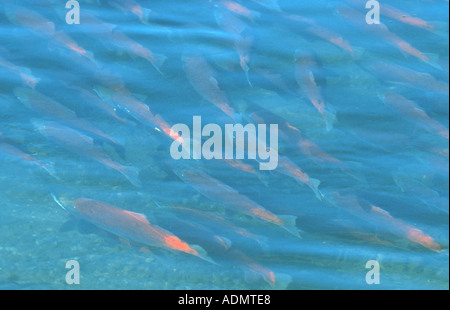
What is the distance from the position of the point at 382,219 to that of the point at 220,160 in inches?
49.2

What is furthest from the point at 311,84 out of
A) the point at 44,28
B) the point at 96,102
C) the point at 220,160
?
the point at 44,28

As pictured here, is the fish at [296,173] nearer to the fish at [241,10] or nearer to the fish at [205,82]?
the fish at [205,82]

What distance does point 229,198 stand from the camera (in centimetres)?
452

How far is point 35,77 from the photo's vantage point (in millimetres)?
5609

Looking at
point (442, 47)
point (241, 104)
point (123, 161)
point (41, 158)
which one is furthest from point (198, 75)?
point (442, 47)

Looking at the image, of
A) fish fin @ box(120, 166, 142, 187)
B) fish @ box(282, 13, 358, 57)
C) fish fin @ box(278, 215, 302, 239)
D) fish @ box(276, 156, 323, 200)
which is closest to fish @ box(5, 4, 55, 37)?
fish fin @ box(120, 166, 142, 187)

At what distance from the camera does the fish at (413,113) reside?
16.3 feet

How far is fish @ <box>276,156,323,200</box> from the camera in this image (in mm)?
4582

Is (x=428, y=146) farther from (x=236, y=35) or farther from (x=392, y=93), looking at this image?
(x=236, y=35)

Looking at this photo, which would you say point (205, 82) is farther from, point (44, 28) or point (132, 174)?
point (44, 28)

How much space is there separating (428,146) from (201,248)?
6.40 feet

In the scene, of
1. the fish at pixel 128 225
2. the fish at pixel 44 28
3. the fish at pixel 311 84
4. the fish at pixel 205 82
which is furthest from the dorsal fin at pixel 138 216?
the fish at pixel 44 28

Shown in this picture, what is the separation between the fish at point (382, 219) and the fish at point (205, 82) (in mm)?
1191

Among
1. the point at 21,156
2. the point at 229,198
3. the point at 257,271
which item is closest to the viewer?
the point at 257,271
